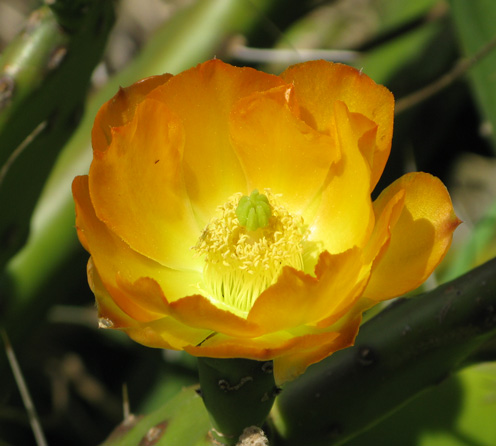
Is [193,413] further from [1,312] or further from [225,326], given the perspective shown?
[1,312]

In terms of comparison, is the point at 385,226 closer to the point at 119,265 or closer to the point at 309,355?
the point at 309,355

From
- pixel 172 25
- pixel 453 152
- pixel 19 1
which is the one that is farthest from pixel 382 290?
pixel 19 1

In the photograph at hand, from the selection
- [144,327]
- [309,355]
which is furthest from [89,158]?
[309,355]

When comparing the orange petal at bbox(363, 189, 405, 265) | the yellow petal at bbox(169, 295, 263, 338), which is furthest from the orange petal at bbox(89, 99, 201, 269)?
the orange petal at bbox(363, 189, 405, 265)

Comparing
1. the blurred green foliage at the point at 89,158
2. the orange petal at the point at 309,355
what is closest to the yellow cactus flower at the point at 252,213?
the orange petal at the point at 309,355

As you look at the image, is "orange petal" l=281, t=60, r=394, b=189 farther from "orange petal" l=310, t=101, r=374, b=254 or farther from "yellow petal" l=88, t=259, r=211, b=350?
"yellow petal" l=88, t=259, r=211, b=350
